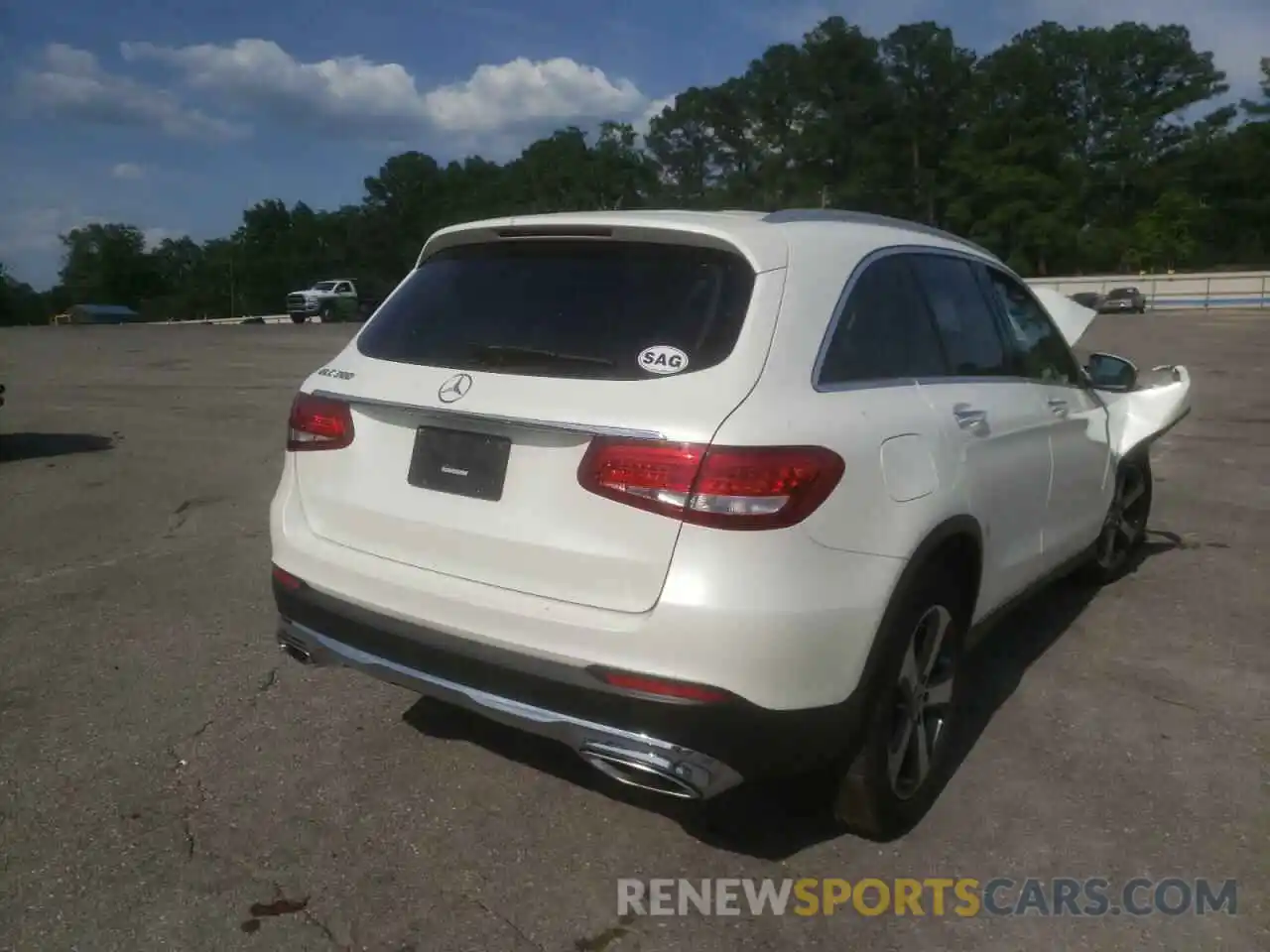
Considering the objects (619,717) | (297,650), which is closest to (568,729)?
(619,717)

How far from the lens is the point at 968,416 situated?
12.2ft

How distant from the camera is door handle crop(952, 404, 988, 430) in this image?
3.66 meters

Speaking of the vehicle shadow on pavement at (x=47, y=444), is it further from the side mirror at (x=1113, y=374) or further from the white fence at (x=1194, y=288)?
the white fence at (x=1194, y=288)

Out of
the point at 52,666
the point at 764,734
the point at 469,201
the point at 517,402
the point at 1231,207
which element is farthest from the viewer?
the point at 469,201

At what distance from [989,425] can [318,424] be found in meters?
2.20

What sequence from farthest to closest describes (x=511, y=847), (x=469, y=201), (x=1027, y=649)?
(x=469, y=201) → (x=1027, y=649) → (x=511, y=847)

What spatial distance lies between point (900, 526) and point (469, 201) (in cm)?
10378

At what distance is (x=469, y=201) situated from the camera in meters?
103

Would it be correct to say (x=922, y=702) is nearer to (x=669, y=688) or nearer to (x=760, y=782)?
(x=760, y=782)

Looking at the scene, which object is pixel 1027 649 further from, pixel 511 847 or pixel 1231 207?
pixel 1231 207

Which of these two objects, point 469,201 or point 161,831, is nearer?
point 161,831

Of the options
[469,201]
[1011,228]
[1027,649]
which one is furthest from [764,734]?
[469,201]

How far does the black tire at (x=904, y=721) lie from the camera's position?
10.4 ft

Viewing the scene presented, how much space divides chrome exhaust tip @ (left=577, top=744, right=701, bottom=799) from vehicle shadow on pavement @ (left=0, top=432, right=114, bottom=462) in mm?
8799
